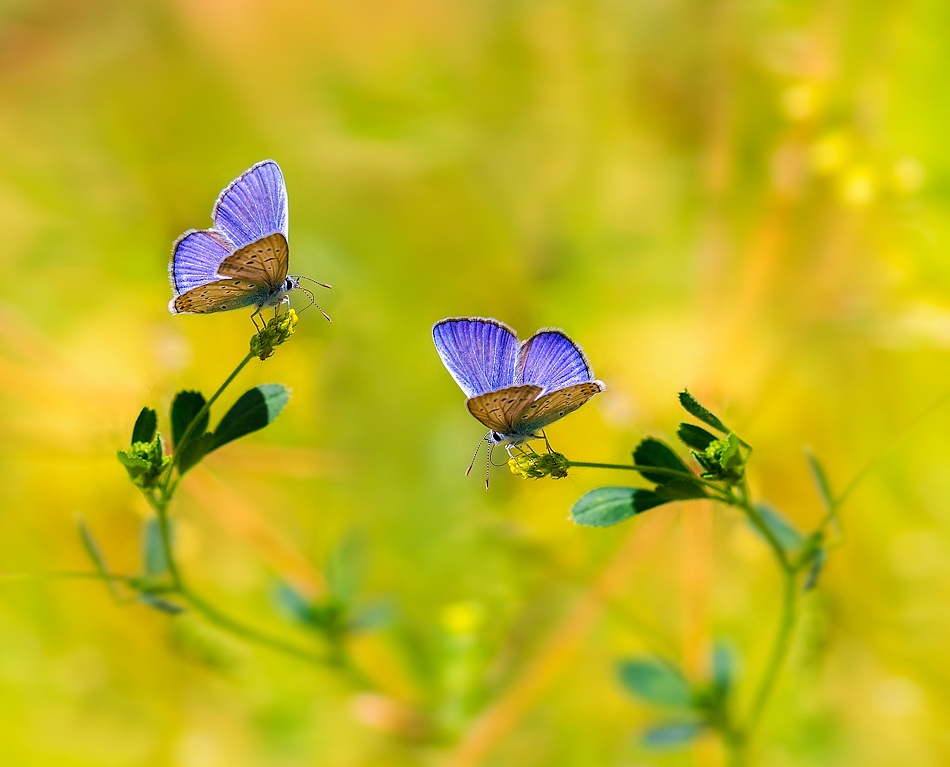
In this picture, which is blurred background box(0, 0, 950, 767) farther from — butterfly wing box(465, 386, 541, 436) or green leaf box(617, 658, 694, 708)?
butterfly wing box(465, 386, 541, 436)

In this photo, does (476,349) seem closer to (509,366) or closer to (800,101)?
(509,366)

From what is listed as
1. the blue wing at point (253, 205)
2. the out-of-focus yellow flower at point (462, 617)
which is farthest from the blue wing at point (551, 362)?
the out-of-focus yellow flower at point (462, 617)

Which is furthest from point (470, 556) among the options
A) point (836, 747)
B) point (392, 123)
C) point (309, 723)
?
point (392, 123)

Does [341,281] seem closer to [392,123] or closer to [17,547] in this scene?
[392,123]

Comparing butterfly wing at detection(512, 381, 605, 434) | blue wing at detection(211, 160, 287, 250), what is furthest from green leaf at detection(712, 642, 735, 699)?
blue wing at detection(211, 160, 287, 250)

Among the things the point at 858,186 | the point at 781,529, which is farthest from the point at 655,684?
the point at 858,186

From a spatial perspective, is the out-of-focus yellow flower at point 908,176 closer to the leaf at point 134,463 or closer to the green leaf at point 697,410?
the green leaf at point 697,410
